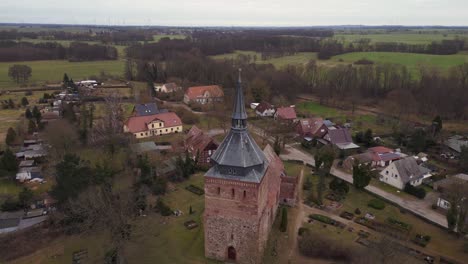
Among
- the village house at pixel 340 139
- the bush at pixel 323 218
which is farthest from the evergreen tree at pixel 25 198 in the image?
the village house at pixel 340 139

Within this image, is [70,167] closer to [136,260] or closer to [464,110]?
[136,260]

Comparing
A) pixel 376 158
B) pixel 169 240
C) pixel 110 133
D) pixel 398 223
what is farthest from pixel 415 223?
pixel 110 133

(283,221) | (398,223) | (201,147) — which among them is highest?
(201,147)

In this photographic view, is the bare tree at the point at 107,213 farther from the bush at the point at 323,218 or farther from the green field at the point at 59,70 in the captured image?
the green field at the point at 59,70

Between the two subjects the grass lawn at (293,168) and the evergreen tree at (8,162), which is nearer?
the evergreen tree at (8,162)

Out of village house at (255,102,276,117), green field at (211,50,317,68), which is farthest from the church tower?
green field at (211,50,317,68)

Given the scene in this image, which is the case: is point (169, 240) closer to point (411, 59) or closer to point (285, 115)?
point (285, 115)

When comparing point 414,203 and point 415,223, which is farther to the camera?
point 414,203
